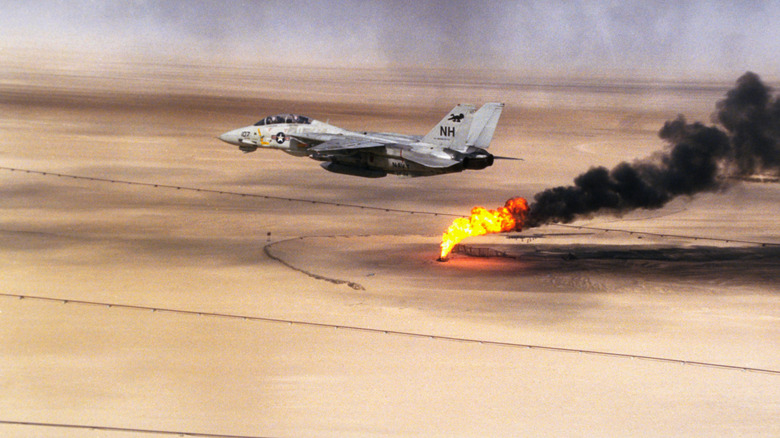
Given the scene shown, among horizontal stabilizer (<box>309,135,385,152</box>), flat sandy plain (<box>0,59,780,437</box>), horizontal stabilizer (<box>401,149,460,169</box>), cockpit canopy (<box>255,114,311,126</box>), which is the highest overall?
cockpit canopy (<box>255,114,311,126</box>)

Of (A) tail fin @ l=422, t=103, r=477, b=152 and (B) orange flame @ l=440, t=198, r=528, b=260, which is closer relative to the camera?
(B) orange flame @ l=440, t=198, r=528, b=260

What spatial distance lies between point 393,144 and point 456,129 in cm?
305

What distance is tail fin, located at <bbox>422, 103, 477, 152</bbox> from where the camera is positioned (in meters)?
44.1

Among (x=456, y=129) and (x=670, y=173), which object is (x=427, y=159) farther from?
(x=670, y=173)

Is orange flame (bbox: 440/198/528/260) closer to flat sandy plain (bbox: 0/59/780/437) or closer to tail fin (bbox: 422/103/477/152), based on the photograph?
flat sandy plain (bbox: 0/59/780/437)

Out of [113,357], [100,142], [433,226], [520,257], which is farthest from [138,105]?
[113,357]

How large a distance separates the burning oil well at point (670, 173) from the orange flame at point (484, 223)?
0.04 meters

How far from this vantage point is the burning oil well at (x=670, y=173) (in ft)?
142

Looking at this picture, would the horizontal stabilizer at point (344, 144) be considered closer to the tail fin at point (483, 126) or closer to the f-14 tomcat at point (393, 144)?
the f-14 tomcat at point (393, 144)

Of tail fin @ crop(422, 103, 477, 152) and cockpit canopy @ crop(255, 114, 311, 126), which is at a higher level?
cockpit canopy @ crop(255, 114, 311, 126)

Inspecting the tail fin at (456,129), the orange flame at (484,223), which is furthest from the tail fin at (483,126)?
the orange flame at (484,223)

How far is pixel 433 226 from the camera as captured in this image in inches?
1897

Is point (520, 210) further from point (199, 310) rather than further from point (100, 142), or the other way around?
point (100, 142)

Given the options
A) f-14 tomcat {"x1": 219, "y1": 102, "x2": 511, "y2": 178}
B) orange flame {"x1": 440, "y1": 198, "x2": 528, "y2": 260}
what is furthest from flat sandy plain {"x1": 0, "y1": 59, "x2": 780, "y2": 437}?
f-14 tomcat {"x1": 219, "y1": 102, "x2": 511, "y2": 178}
